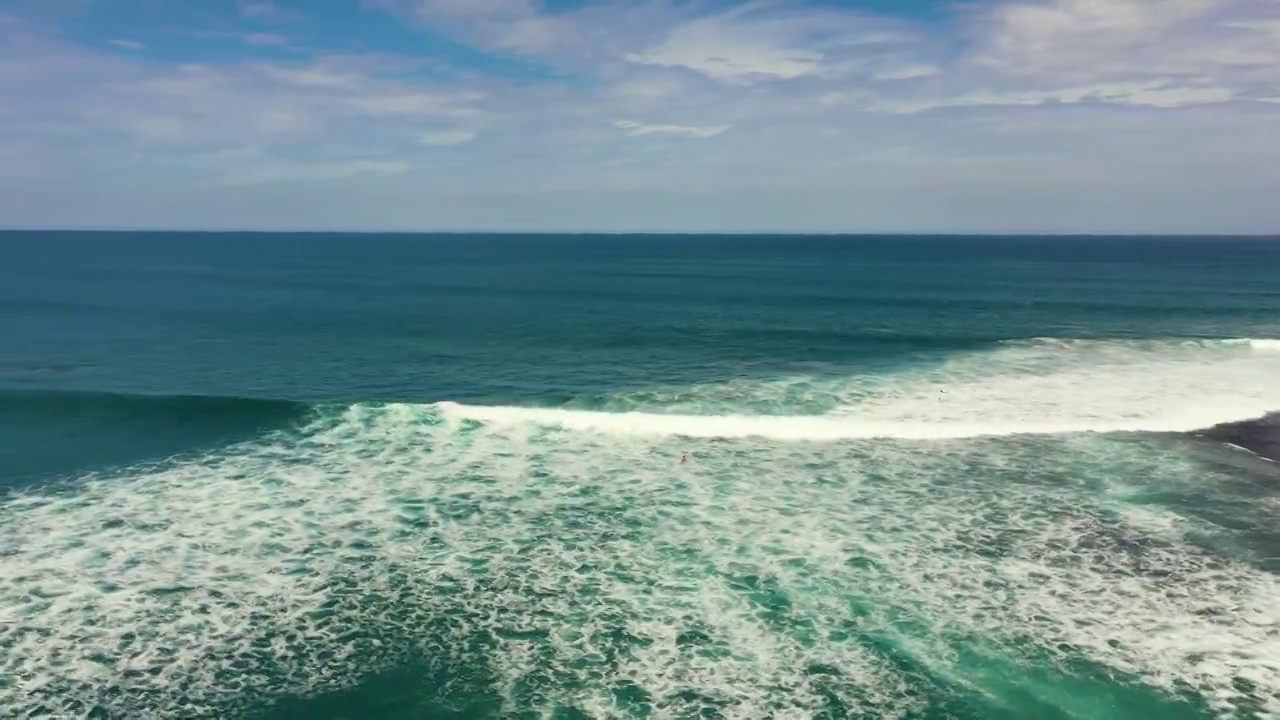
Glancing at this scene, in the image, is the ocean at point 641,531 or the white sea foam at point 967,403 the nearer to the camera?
the ocean at point 641,531

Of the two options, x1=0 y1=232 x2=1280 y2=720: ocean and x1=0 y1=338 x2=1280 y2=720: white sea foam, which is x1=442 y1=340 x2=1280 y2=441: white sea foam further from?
x1=0 y1=338 x2=1280 y2=720: white sea foam

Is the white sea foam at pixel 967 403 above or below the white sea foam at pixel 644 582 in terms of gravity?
above

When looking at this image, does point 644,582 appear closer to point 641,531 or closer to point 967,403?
point 641,531

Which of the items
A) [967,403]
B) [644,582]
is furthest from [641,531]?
[967,403]

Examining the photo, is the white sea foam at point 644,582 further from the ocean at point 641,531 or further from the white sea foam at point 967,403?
the white sea foam at point 967,403

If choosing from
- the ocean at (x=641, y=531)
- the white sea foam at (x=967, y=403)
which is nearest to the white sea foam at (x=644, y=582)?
the ocean at (x=641, y=531)

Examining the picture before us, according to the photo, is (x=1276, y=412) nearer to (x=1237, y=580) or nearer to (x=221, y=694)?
(x=1237, y=580)
